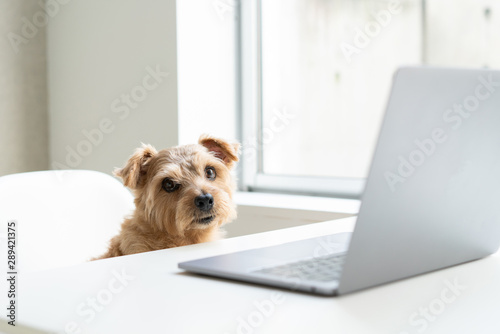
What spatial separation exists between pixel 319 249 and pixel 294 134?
→ 1557mm

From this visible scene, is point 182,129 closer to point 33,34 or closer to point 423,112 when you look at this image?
point 33,34

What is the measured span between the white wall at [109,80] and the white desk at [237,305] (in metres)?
1.59

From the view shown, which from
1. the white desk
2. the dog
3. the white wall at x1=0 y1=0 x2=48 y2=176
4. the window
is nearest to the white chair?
the dog

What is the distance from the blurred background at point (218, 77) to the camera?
2.20 metres

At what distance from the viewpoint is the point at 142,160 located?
1475mm

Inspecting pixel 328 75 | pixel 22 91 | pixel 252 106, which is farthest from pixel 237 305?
pixel 22 91

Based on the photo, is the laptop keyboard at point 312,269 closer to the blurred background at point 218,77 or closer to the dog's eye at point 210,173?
the dog's eye at point 210,173

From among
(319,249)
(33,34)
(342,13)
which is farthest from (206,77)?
(319,249)

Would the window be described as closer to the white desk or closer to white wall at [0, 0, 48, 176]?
white wall at [0, 0, 48, 176]

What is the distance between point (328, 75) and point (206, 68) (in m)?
0.47

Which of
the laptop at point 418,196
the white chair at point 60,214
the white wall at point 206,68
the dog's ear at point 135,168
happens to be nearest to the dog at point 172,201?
the dog's ear at point 135,168

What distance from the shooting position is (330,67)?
229 cm

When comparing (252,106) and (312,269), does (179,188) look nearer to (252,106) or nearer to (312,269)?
(312,269)

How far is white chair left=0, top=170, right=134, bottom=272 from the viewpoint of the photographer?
1373mm
